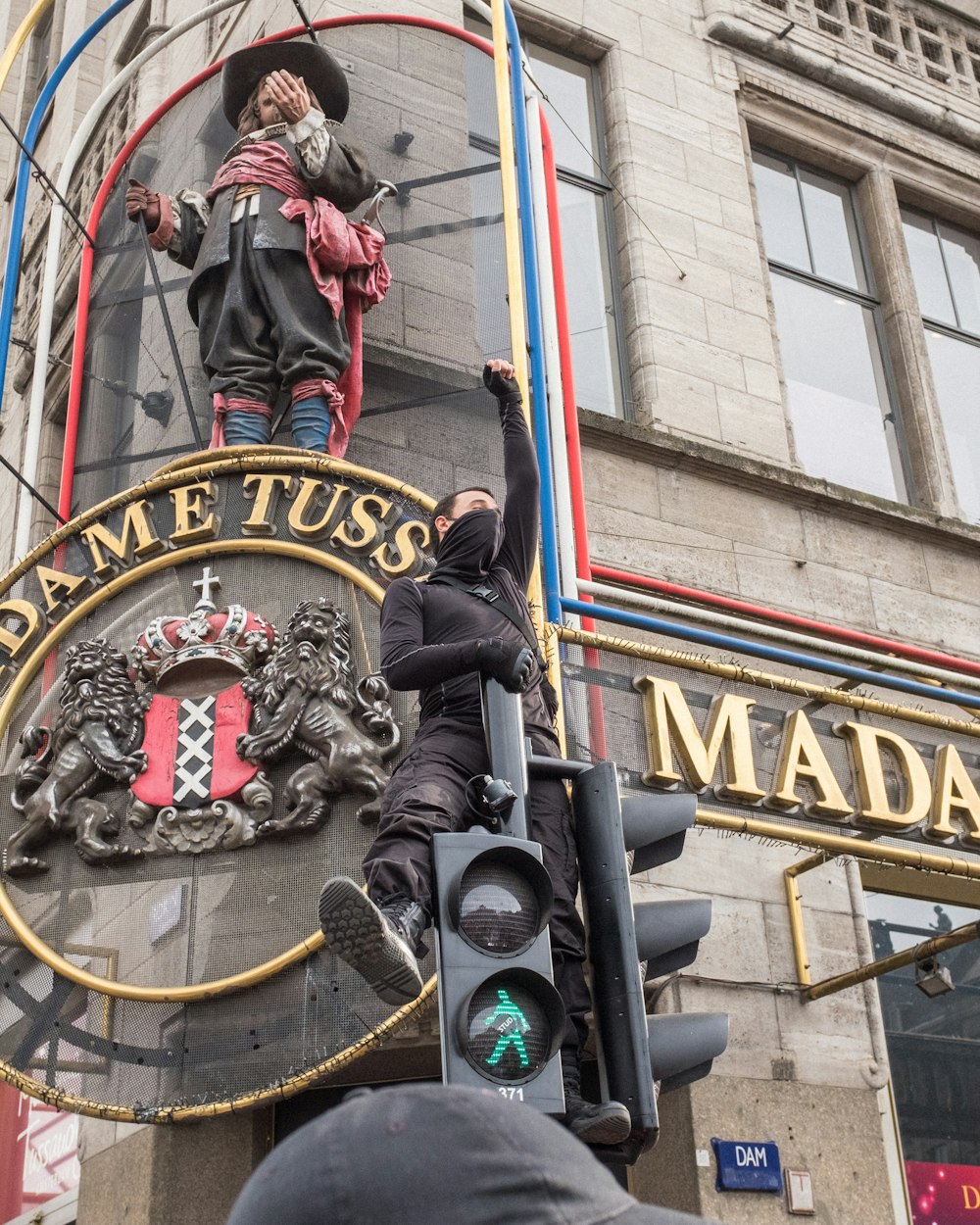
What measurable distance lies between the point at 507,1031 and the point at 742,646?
3348 mm

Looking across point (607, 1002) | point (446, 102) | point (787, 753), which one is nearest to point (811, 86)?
point (446, 102)

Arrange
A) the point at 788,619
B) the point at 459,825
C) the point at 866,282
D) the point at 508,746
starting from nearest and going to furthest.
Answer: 1. the point at 508,746
2. the point at 459,825
3. the point at 788,619
4. the point at 866,282

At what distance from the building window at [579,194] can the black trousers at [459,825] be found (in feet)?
14.0

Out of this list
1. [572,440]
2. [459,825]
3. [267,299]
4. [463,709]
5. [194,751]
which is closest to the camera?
[459,825]

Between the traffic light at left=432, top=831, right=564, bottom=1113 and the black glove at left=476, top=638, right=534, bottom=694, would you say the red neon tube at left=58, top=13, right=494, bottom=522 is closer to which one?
the black glove at left=476, top=638, right=534, bottom=694

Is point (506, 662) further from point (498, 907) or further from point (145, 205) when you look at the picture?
point (145, 205)

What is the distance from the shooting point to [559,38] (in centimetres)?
1095

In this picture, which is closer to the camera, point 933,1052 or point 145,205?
point 145,205

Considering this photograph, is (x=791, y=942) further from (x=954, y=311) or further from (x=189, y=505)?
(x=954, y=311)

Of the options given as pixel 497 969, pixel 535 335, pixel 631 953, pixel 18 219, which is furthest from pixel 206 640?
pixel 18 219

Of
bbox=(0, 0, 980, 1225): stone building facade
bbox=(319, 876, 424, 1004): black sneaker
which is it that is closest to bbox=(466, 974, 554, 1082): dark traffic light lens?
bbox=(319, 876, 424, 1004): black sneaker

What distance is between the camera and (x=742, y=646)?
673cm

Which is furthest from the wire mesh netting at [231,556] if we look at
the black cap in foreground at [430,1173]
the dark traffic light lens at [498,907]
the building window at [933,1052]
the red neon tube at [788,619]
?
the black cap in foreground at [430,1173]

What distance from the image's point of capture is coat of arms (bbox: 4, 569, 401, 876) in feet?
19.7
